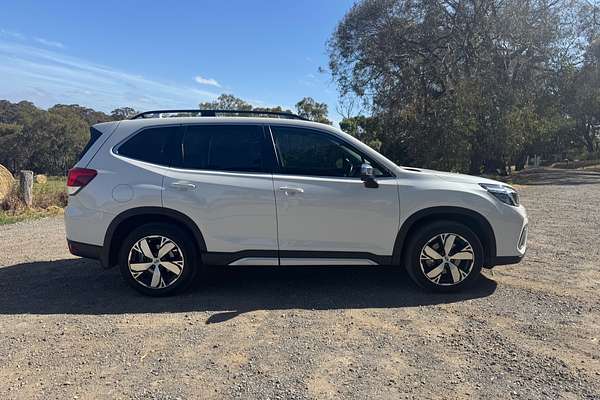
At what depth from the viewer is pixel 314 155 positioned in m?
5.02

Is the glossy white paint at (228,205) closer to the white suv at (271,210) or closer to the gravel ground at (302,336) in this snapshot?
the white suv at (271,210)

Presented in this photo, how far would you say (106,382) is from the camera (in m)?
→ 3.32

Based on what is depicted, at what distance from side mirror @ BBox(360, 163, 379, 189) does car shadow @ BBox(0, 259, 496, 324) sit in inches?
47.2

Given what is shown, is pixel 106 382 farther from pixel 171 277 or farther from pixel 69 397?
pixel 171 277

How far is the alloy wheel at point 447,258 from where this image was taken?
491 centimetres

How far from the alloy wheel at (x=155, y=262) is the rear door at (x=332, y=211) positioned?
1.11m

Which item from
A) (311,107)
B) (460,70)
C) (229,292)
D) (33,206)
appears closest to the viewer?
(229,292)

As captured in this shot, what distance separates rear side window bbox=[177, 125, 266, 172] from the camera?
499 centimetres

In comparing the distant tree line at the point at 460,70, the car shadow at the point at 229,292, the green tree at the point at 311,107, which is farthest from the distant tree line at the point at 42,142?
the car shadow at the point at 229,292

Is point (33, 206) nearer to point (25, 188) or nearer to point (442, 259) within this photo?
point (25, 188)

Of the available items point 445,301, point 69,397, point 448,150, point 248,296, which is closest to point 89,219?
point 248,296

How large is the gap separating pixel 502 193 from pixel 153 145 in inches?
147

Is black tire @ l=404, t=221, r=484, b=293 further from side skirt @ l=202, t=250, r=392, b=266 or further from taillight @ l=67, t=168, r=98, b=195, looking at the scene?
taillight @ l=67, t=168, r=98, b=195

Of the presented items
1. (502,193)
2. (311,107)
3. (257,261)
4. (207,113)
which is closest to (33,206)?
(207,113)
